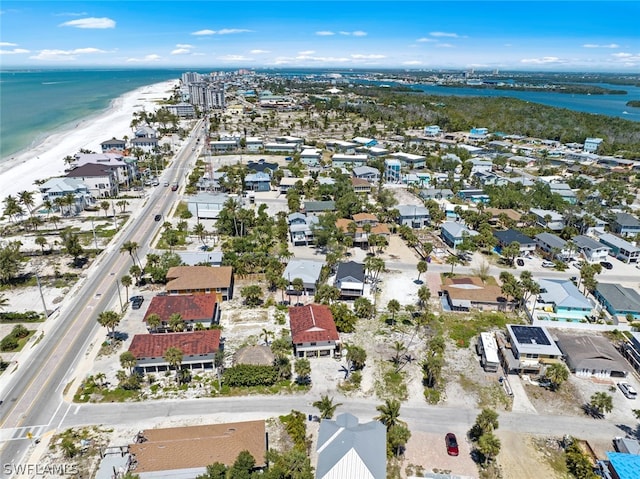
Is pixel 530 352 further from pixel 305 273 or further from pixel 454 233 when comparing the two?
pixel 454 233

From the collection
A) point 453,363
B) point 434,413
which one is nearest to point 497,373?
point 453,363

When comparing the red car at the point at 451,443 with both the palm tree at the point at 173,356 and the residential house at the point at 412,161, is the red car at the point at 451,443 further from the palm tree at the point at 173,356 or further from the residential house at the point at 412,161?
the residential house at the point at 412,161

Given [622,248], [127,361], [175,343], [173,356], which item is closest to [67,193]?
[175,343]

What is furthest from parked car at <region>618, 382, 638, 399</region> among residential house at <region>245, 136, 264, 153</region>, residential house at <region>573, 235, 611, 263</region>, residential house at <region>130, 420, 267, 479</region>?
residential house at <region>245, 136, 264, 153</region>

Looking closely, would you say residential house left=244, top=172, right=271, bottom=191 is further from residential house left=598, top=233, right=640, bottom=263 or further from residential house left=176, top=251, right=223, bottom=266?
residential house left=598, top=233, right=640, bottom=263

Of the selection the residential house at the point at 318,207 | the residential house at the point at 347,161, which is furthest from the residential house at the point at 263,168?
the residential house at the point at 318,207
